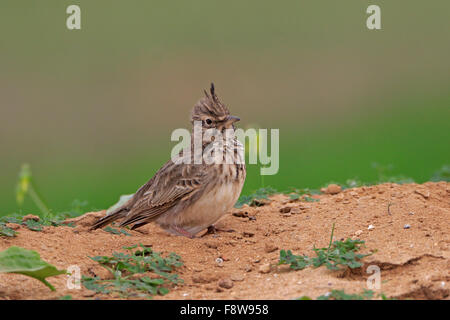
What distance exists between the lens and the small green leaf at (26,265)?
5.46 metres

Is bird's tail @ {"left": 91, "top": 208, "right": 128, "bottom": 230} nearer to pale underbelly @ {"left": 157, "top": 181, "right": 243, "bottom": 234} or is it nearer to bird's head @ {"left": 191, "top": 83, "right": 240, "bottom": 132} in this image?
pale underbelly @ {"left": 157, "top": 181, "right": 243, "bottom": 234}

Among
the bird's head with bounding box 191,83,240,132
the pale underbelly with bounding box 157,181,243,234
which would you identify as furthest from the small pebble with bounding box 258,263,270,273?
the bird's head with bounding box 191,83,240,132

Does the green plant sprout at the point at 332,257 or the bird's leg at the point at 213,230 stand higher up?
the green plant sprout at the point at 332,257

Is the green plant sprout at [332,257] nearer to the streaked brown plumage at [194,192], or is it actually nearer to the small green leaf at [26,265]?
the streaked brown plumage at [194,192]

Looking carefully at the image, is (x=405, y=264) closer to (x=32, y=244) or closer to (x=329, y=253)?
(x=329, y=253)

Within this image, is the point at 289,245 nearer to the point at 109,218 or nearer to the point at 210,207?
the point at 210,207

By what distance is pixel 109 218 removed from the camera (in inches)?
307

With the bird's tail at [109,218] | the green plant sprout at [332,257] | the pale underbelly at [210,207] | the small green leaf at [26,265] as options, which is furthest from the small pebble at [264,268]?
the bird's tail at [109,218]

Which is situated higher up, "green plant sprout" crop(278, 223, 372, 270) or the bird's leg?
"green plant sprout" crop(278, 223, 372, 270)

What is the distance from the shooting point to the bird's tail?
773cm

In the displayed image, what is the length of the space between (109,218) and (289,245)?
7.16ft

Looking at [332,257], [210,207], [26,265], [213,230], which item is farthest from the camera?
[213,230]

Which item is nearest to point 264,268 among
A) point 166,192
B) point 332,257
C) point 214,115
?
point 332,257
